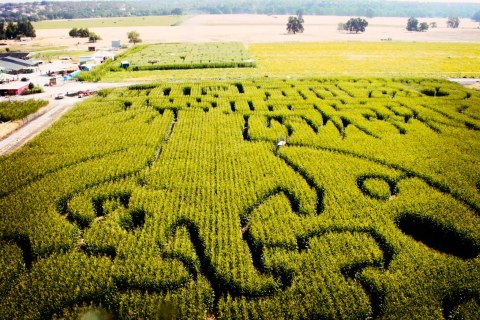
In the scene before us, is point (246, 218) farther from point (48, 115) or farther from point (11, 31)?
point (11, 31)

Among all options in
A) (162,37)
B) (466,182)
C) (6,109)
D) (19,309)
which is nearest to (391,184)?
(466,182)

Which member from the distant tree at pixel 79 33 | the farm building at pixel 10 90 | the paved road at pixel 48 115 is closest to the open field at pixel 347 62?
the paved road at pixel 48 115

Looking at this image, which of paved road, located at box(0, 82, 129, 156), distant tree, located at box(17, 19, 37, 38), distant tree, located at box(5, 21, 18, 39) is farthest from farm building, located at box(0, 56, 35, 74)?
distant tree, located at box(17, 19, 37, 38)

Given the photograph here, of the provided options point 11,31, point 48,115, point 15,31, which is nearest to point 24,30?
point 15,31

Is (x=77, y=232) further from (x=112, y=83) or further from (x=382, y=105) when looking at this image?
(x=112, y=83)

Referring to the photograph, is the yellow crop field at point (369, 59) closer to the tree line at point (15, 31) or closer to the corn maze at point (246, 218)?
the corn maze at point (246, 218)

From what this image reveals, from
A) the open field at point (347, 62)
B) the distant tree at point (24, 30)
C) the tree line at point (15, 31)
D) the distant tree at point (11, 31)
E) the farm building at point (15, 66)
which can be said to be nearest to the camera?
the open field at point (347, 62)

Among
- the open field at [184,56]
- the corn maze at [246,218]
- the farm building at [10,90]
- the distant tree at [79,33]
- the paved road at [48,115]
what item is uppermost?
the distant tree at [79,33]
